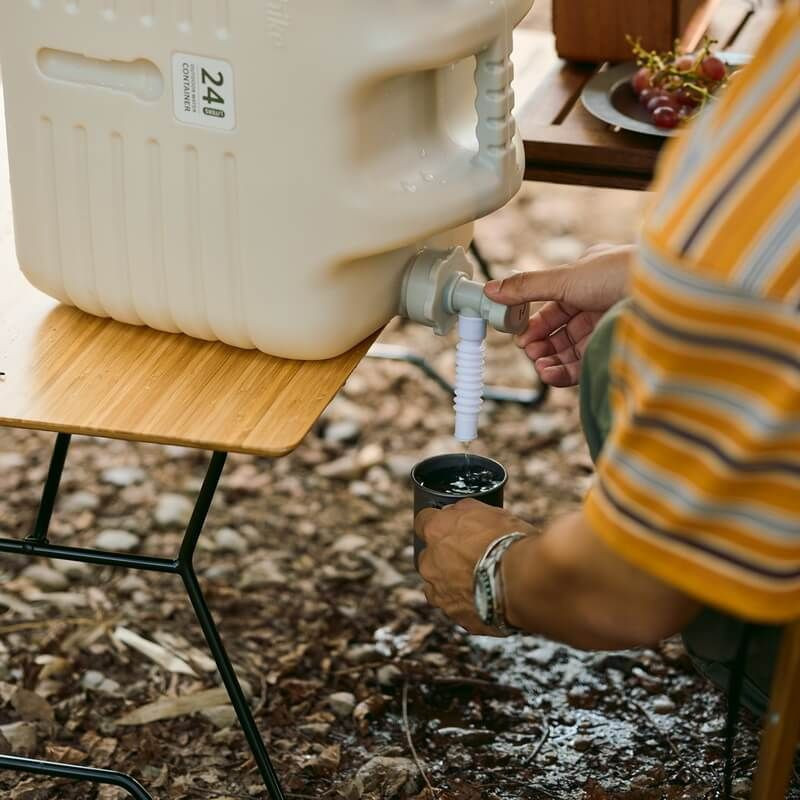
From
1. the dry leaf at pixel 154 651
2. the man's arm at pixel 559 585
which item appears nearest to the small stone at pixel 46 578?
the dry leaf at pixel 154 651

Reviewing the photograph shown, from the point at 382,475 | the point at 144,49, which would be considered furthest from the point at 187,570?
the point at 382,475

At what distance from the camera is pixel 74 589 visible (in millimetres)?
2238

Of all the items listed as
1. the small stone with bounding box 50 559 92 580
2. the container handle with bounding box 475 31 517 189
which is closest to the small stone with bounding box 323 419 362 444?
the small stone with bounding box 50 559 92 580

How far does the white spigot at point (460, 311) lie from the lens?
4.81 feet

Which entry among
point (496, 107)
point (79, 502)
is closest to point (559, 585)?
point (496, 107)

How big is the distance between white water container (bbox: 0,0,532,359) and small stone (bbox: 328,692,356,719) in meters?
0.73

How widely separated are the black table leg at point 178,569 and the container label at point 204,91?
1.07 ft

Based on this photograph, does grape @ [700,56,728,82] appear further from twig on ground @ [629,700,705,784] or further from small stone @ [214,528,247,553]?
small stone @ [214,528,247,553]

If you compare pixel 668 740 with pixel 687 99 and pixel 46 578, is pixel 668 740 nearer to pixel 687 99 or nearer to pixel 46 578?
pixel 687 99

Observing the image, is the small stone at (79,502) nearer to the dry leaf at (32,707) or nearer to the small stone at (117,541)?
the small stone at (117,541)

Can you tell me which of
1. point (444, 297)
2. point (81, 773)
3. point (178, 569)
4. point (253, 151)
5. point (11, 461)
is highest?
point (253, 151)

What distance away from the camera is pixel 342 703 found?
2002 mm

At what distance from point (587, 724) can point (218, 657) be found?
68 cm

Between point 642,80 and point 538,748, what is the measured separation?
906 millimetres
